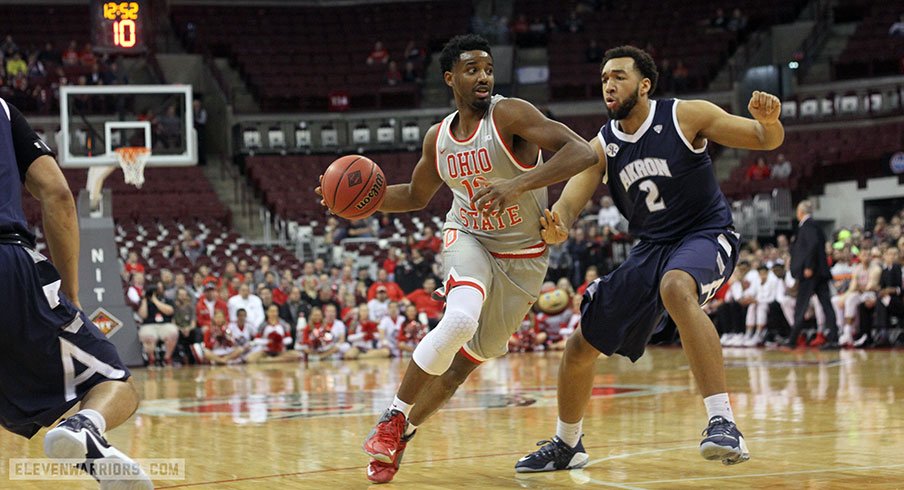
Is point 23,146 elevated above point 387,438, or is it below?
above

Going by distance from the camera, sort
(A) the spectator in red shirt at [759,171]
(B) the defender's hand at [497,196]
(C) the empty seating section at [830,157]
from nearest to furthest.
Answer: (B) the defender's hand at [497,196], (C) the empty seating section at [830,157], (A) the spectator in red shirt at [759,171]

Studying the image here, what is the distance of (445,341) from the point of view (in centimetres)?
519

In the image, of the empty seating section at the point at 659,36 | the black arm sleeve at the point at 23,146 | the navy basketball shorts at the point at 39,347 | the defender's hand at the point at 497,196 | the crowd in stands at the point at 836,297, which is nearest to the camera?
the navy basketball shorts at the point at 39,347

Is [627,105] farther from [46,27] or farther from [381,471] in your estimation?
[46,27]

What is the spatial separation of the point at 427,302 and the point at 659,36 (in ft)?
51.7

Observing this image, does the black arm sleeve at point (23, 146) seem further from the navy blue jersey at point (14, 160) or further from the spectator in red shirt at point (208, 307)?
the spectator in red shirt at point (208, 307)

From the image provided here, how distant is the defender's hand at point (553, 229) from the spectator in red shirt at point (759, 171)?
780 inches

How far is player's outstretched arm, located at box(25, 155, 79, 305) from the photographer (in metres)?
3.94

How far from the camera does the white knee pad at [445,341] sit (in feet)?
17.0

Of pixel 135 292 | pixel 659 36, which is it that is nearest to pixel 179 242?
pixel 135 292

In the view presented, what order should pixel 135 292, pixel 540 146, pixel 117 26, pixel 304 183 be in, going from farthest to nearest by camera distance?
1. pixel 304 183
2. pixel 117 26
3. pixel 135 292
4. pixel 540 146

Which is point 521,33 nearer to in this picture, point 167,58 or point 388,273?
point 167,58

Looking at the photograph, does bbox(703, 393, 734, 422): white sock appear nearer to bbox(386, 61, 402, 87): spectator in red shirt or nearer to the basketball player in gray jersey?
the basketball player in gray jersey

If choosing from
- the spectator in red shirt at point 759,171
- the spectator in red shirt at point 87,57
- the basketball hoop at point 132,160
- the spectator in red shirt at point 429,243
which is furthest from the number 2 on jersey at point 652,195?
the spectator in red shirt at point 87,57
